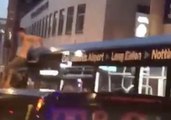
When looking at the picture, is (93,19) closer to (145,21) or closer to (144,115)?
(145,21)

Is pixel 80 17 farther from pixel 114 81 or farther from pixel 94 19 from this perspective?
pixel 114 81

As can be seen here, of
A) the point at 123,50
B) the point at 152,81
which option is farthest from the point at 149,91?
the point at 123,50

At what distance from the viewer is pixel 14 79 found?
18.7 metres

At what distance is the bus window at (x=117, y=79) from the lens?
35.8 feet

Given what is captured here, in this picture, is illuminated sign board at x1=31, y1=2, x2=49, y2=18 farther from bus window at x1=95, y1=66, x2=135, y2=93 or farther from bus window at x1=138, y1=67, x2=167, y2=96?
bus window at x1=138, y1=67, x2=167, y2=96

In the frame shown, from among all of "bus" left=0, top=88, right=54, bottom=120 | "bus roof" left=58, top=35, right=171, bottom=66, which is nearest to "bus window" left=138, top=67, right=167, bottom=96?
"bus roof" left=58, top=35, right=171, bottom=66

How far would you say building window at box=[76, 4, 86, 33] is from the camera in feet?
107

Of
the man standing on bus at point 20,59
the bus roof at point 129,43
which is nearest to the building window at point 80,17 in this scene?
the man standing on bus at point 20,59

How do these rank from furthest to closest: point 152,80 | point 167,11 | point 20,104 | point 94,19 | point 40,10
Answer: point 40,10, point 94,19, point 167,11, point 152,80, point 20,104

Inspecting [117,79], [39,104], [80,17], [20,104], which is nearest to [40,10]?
[80,17]

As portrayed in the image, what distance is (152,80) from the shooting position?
10391 millimetres

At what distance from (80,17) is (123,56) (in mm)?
21673

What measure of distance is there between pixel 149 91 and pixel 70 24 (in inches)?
986

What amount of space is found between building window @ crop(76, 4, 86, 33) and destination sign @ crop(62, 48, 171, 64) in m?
18.5
